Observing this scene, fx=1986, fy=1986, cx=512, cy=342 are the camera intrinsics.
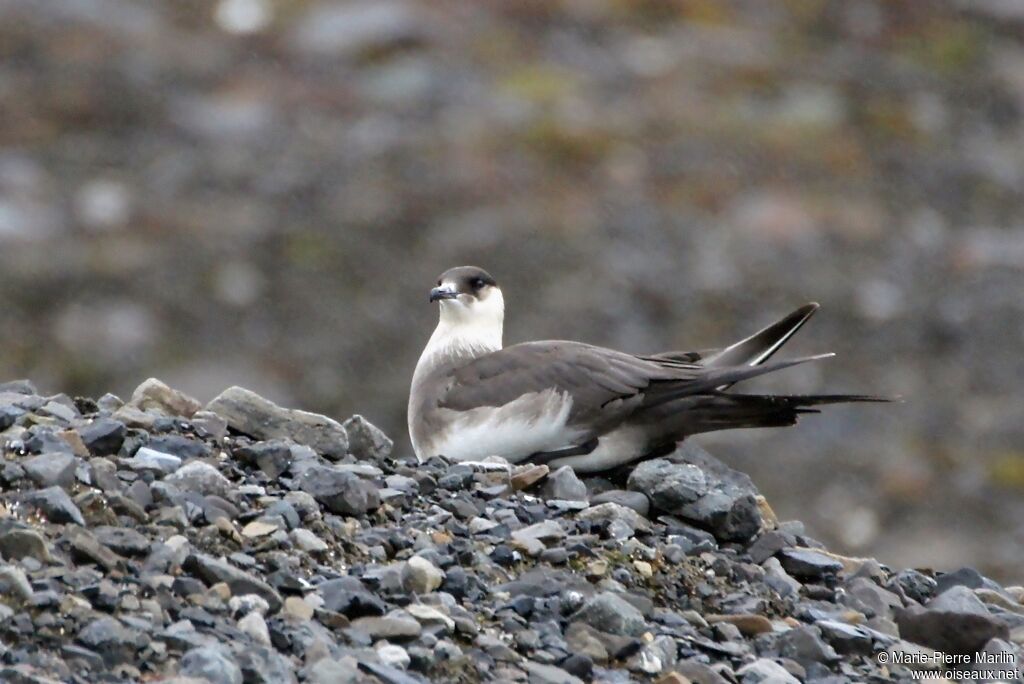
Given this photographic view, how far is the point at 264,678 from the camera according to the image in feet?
15.8

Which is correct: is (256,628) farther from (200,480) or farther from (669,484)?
(669,484)

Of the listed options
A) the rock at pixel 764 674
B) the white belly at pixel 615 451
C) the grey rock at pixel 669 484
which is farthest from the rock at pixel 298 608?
the white belly at pixel 615 451

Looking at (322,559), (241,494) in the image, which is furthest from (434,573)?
(241,494)

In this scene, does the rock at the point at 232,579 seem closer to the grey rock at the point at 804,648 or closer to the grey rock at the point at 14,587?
the grey rock at the point at 14,587

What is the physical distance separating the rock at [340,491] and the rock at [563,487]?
0.84 metres

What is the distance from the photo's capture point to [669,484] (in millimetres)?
6836

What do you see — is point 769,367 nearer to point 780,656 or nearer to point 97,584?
point 780,656

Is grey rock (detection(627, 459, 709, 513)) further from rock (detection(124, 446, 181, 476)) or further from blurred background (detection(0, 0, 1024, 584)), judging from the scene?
blurred background (detection(0, 0, 1024, 584))

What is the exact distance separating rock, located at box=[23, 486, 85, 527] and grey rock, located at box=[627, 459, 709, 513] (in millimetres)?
2174

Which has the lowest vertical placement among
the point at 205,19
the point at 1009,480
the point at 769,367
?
the point at 769,367

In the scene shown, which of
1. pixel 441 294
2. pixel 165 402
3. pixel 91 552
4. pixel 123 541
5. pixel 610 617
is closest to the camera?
pixel 91 552

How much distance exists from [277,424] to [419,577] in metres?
1.35

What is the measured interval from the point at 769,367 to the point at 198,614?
310 centimetres

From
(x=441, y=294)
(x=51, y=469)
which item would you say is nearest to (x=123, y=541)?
(x=51, y=469)
